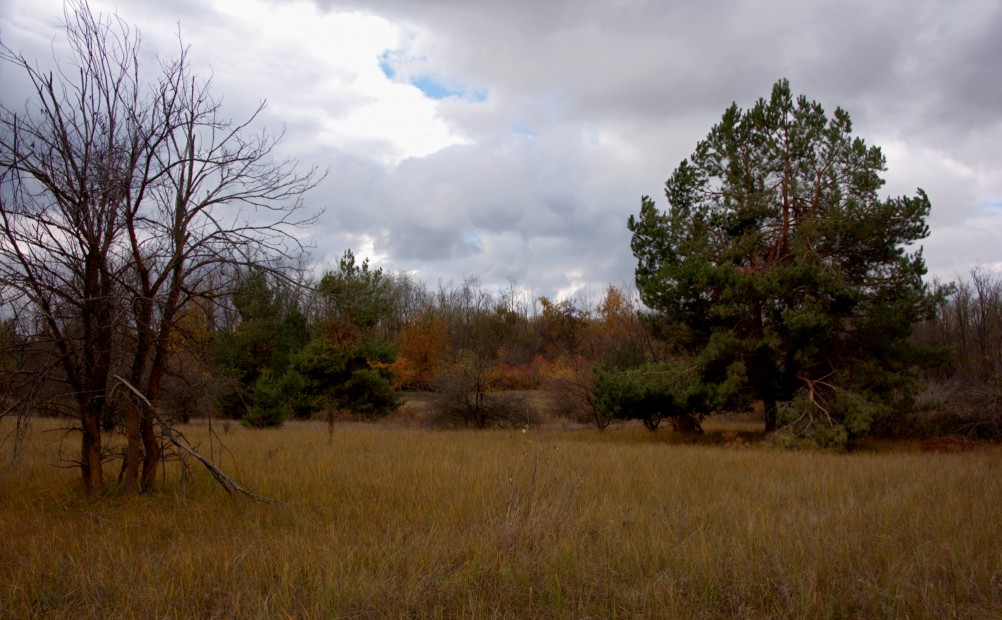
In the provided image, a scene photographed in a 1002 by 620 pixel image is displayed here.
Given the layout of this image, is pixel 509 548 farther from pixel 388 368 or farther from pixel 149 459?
pixel 388 368

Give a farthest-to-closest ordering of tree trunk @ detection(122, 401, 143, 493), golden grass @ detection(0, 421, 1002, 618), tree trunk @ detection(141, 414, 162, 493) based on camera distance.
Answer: tree trunk @ detection(141, 414, 162, 493) < tree trunk @ detection(122, 401, 143, 493) < golden grass @ detection(0, 421, 1002, 618)

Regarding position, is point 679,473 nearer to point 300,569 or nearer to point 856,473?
point 856,473

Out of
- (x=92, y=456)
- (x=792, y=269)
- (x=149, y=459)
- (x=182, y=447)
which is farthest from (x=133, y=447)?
(x=792, y=269)

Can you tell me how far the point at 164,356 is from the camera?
7941 millimetres

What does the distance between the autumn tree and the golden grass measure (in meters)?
6.68

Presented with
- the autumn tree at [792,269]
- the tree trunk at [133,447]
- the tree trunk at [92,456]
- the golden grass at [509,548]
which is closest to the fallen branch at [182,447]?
the golden grass at [509,548]

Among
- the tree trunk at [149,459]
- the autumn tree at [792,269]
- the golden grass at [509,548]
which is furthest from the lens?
the autumn tree at [792,269]

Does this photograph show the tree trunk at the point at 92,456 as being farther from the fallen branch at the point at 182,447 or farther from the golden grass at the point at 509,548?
the fallen branch at the point at 182,447

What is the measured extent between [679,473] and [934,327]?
1784 inches

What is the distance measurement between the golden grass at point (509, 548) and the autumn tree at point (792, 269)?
21.9ft

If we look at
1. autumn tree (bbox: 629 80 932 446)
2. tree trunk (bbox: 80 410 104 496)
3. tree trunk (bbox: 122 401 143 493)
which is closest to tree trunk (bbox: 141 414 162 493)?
tree trunk (bbox: 122 401 143 493)

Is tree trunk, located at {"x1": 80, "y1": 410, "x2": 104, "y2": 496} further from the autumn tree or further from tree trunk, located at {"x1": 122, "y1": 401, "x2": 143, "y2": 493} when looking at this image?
the autumn tree

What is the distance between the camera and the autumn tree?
15.1 m

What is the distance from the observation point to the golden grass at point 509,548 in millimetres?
4148
